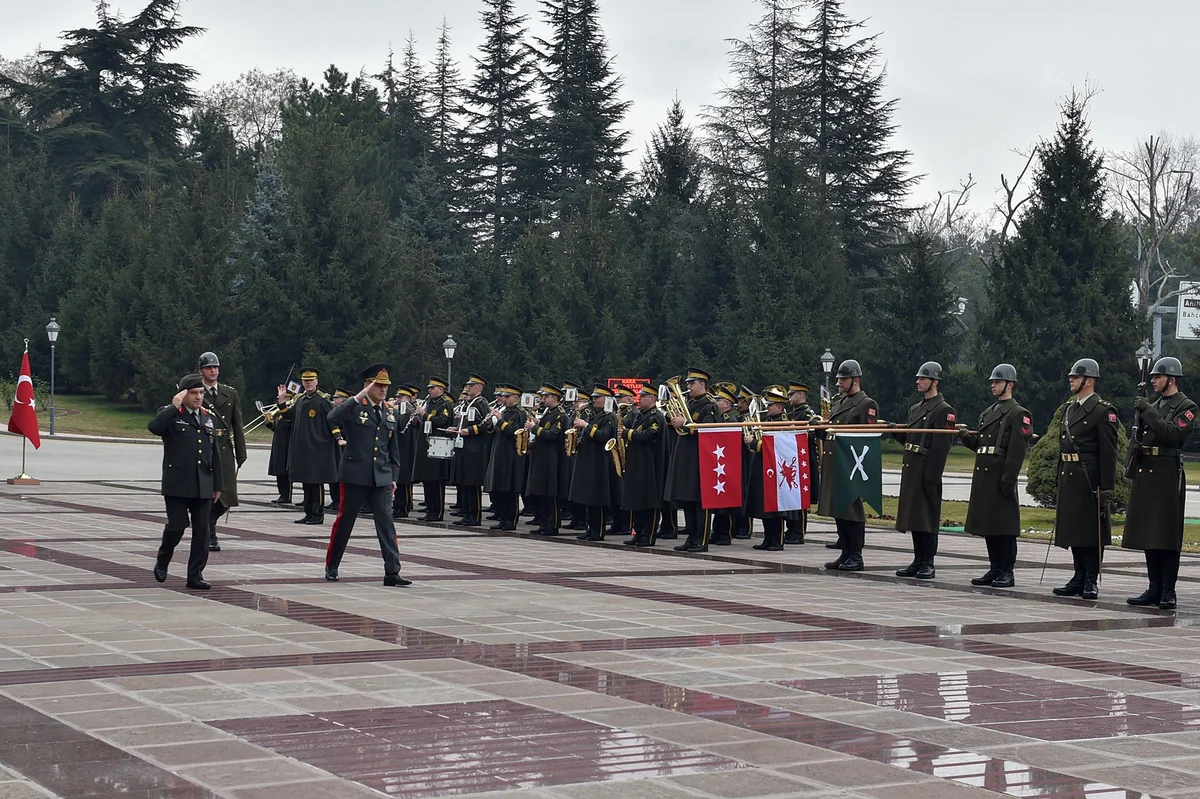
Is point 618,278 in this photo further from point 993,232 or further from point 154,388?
point 993,232

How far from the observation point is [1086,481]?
12.9m

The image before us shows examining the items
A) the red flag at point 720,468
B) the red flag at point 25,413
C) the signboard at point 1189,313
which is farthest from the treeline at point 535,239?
the red flag at point 720,468

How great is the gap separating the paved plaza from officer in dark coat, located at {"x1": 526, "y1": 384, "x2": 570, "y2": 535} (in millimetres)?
5203

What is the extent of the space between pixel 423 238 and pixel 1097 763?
61556 millimetres

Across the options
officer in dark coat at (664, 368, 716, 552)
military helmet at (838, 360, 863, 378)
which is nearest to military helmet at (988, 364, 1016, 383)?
military helmet at (838, 360, 863, 378)

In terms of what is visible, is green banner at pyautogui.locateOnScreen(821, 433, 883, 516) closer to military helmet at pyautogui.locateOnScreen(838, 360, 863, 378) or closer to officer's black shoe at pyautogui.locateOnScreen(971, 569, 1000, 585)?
military helmet at pyautogui.locateOnScreen(838, 360, 863, 378)

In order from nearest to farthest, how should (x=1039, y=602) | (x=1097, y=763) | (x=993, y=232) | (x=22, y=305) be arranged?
(x=1097, y=763)
(x=1039, y=602)
(x=22, y=305)
(x=993, y=232)

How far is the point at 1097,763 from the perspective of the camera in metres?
6.22

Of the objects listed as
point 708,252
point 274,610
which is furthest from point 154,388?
point 274,610

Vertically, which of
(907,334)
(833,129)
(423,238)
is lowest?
(907,334)

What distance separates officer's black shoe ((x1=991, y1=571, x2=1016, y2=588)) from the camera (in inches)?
534

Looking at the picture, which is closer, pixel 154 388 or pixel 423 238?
pixel 154 388

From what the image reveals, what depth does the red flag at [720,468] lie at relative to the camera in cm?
1691

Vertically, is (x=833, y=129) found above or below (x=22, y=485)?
above
